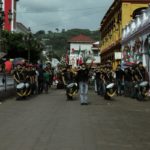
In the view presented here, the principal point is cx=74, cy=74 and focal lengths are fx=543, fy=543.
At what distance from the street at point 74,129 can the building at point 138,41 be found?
16.8 m

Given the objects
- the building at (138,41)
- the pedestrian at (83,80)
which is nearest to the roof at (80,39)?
the building at (138,41)

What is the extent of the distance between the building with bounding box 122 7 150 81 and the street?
16820mm

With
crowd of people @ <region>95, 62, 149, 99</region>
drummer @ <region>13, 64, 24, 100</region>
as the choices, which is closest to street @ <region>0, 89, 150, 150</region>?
drummer @ <region>13, 64, 24, 100</region>

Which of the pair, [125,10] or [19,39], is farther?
[19,39]

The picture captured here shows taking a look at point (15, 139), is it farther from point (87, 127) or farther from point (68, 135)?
point (87, 127)

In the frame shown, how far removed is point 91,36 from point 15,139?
15031 cm

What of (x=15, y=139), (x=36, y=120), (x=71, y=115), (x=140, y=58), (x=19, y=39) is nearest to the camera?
(x=15, y=139)

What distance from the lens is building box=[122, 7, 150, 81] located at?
120 feet

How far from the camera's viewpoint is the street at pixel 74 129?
11.4 m

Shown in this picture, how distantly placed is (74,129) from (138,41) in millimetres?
26754

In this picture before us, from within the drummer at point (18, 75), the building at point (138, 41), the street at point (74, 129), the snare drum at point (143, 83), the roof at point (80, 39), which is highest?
the roof at point (80, 39)

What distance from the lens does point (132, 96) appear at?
2917cm

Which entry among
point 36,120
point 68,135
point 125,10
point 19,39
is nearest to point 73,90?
point 36,120

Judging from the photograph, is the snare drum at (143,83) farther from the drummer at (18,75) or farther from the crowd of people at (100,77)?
the drummer at (18,75)
